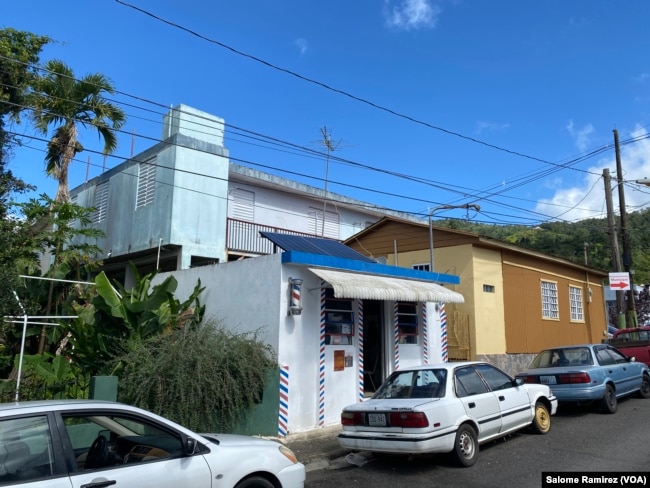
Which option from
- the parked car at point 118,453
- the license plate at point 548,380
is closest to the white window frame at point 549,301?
the license plate at point 548,380

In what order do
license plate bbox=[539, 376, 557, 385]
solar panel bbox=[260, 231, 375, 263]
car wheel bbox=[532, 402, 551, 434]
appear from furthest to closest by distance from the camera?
solar panel bbox=[260, 231, 375, 263] < license plate bbox=[539, 376, 557, 385] < car wheel bbox=[532, 402, 551, 434]

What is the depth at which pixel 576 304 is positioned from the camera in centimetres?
2177

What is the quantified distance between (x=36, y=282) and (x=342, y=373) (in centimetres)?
874

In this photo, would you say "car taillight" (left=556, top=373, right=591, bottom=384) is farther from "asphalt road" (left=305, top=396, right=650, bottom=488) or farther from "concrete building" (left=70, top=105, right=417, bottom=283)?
"concrete building" (left=70, top=105, right=417, bottom=283)

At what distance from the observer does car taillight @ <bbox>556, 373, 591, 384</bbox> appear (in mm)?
10352

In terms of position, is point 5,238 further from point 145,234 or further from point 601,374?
point 601,374

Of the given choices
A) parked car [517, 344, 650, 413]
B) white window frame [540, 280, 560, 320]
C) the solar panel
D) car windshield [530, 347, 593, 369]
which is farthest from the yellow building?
parked car [517, 344, 650, 413]

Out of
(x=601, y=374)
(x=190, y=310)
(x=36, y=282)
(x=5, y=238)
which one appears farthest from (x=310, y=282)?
(x=36, y=282)

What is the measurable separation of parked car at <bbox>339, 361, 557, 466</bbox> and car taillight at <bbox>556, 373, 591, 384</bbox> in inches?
81.7

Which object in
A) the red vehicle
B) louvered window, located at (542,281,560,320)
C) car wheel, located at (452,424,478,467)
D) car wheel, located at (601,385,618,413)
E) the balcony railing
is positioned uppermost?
the balcony railing

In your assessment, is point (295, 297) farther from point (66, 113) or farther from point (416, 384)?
point (66, 113)

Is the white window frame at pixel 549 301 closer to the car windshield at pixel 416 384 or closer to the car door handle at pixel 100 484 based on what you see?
the car windshield at pixel 416 384

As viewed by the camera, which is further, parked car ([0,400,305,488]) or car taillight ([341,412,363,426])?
car taillight ([341,412,363,426])

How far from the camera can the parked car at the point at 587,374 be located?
10.4 meters
